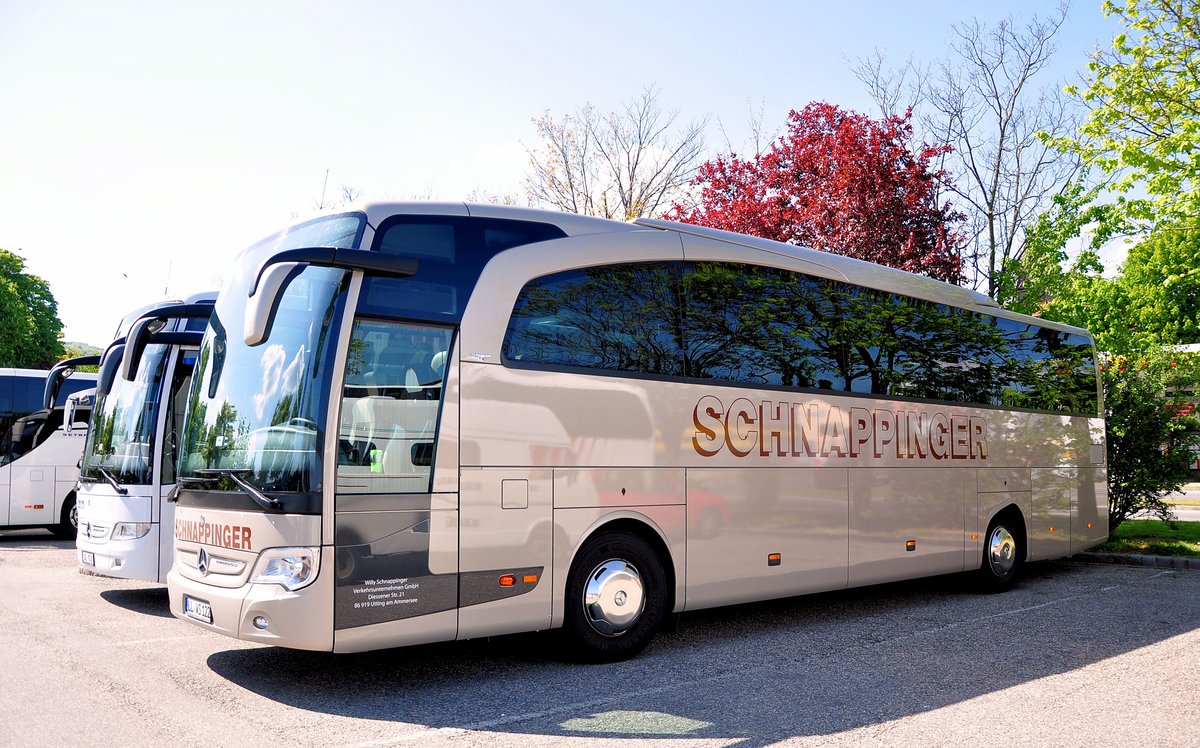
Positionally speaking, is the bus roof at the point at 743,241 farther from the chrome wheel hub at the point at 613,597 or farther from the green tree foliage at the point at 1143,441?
the green tree foliage at the point at 1143,441

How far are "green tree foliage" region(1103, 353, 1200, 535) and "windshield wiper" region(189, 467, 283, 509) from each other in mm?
13805

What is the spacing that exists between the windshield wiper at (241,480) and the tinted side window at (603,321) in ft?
6.29

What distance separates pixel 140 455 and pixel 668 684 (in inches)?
263

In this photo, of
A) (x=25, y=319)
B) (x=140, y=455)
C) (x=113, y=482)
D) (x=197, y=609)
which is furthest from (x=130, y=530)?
(x=25, y=319)

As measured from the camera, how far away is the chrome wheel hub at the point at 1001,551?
11.6 m

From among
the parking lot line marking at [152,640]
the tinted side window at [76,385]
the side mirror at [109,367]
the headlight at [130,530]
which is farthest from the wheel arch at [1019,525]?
the tinted side window at [76,385]

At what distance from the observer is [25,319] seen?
185 feet

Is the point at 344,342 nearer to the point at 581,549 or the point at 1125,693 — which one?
the point at 581,549

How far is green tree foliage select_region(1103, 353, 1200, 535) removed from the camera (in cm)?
1523

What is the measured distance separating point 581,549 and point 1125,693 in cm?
391

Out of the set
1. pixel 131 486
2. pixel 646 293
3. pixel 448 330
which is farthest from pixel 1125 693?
pixel 131 486

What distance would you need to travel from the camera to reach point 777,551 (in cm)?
887

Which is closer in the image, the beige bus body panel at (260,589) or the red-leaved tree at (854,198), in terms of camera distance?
the beige bus body panel at (260,589)

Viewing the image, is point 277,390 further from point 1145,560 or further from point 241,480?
point 1145,560
